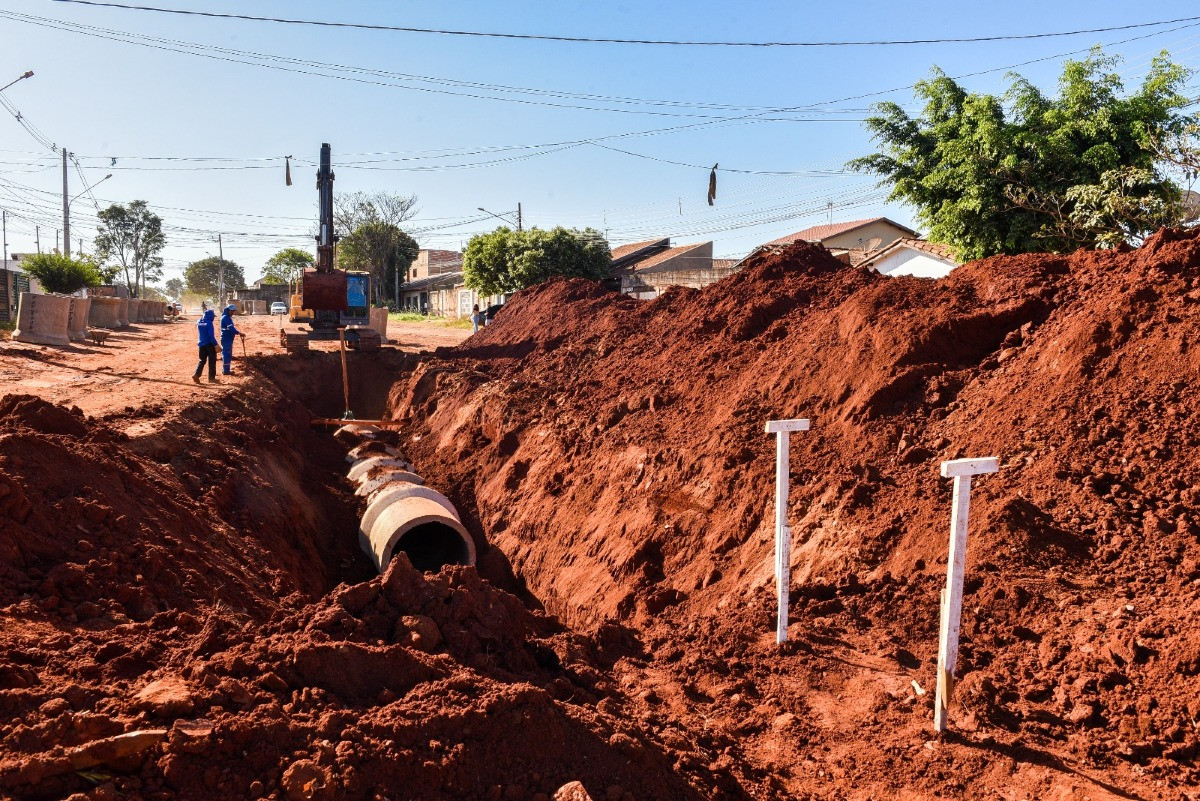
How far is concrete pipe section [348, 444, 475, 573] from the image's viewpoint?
9.84 metres

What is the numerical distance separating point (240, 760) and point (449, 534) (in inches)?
307

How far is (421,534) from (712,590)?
5.42 m

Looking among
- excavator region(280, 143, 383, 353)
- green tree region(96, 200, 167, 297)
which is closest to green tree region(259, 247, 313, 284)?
green tree region(96, 200, 167, 297)

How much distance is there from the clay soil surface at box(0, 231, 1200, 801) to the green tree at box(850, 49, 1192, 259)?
7124mm

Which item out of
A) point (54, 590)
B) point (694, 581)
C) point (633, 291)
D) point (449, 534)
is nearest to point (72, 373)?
point (449, 534)

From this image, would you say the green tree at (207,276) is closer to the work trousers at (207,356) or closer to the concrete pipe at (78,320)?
the concrete pipe at (78,320)

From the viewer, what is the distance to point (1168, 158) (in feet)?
45.2

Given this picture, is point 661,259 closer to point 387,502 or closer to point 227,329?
point 227,329

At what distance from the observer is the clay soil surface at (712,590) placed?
3.77 metres

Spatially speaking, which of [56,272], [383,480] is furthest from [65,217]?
[383,480]

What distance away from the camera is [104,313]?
31.3 m

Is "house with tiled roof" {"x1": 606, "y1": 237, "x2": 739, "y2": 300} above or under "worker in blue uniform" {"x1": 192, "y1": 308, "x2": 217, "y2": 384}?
above

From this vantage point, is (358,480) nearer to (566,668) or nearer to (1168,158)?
(566,668)

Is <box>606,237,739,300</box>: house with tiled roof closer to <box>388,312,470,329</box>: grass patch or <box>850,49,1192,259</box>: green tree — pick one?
<box>388,312,470,329</box>: grass patch
